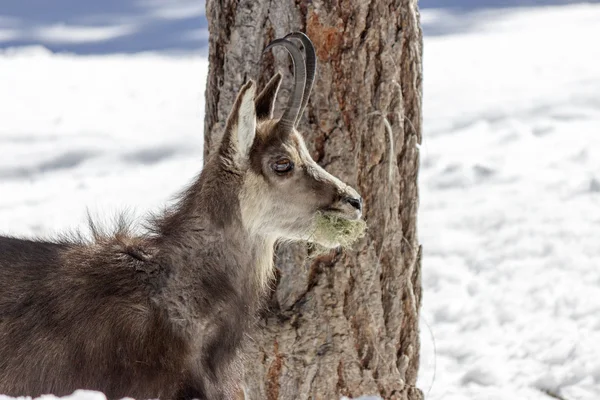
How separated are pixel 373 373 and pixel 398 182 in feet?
3.92

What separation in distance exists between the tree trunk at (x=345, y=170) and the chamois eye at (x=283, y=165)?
0.67 metres

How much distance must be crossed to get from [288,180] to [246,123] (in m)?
0.42

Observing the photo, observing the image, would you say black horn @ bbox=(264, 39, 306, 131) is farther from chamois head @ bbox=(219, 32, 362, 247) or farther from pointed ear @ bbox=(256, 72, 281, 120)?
pointed ear @ bbox=(256, 72, 281, 120)

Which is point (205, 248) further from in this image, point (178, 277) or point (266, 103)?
point (266, 103)

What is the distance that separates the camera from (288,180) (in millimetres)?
4758

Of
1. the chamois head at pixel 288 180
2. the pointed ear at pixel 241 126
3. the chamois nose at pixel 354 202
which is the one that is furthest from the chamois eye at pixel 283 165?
the chamois nose at pixel 354 202

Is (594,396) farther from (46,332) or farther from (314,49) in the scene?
(46,332)

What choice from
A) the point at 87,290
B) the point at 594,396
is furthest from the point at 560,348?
the point at 87,290

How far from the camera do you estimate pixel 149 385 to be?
454 cm

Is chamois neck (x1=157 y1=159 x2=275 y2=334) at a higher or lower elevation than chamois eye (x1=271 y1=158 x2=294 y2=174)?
lower

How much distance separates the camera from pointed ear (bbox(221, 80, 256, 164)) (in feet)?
14.3

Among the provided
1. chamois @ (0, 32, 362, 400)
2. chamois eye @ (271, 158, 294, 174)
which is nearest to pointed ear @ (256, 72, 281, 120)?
chamois @ (0, 32, 362, 400)

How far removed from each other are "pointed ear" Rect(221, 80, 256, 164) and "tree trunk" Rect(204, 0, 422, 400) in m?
0.81

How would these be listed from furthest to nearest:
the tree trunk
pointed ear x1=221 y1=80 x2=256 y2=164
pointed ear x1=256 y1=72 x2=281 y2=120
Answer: the tree trunk < pointed ear x1=256 y1=72 x2=281 y2=120 < pointed ear x1=221 y1=80 x2=256 y2=164
